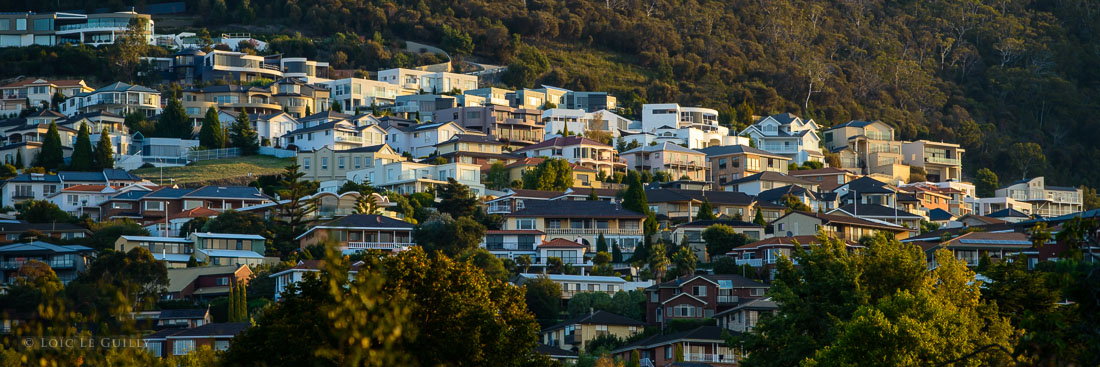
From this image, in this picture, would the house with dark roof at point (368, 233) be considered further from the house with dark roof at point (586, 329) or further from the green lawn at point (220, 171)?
the green lawn at point (220, 171)

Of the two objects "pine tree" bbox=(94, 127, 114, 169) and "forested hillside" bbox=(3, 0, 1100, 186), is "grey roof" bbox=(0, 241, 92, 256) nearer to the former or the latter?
"pine tree" bbox=(94, 127, 114, 169)

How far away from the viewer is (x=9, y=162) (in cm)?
9275

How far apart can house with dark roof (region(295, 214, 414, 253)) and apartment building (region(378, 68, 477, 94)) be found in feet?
162

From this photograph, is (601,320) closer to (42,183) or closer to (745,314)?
(745,314)

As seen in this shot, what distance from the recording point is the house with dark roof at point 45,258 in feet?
218

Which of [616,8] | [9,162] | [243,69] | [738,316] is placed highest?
[616,8]

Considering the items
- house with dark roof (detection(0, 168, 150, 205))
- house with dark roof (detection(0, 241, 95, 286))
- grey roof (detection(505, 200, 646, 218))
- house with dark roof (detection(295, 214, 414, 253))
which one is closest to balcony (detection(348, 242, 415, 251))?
house with dark roof (detection(295, 214, 414, 253))

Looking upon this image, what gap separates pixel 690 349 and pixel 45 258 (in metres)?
30.4

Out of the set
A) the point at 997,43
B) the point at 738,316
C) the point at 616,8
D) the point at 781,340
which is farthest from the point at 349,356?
the point at 997,43

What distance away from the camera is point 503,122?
108 metres

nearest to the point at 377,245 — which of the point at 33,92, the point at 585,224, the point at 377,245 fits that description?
the point at 377,245

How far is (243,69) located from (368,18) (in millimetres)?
23548

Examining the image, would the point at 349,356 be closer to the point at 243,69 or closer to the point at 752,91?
the point at 243,69

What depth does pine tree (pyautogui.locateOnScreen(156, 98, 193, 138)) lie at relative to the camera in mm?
101188
